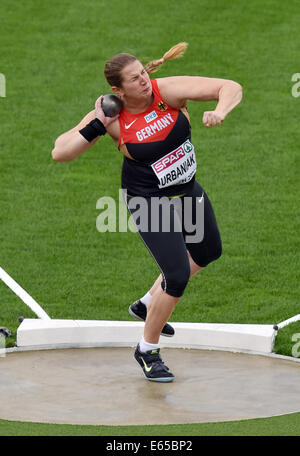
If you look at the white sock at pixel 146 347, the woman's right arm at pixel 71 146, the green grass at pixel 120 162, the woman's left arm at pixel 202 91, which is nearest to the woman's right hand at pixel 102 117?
the woman's right arm at pixel 71 146

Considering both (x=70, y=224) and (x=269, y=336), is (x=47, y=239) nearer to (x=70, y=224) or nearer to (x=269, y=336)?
(x=70, y=224)

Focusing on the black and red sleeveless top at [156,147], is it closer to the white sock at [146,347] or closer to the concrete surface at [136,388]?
the white sock at [146,347]

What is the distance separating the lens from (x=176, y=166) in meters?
7.63

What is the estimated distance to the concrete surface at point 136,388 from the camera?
7074mm

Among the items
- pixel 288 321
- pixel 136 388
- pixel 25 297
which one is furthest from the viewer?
pixel 25 297

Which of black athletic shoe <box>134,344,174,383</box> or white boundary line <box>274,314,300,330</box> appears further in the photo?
white boundary line <box>274,314,300,330</box>

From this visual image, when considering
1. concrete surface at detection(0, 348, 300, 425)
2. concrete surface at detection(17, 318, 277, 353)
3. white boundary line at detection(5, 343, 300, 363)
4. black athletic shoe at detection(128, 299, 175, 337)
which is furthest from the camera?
concrete surface at detection(17, 318, 277, 353)

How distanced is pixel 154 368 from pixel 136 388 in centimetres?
24

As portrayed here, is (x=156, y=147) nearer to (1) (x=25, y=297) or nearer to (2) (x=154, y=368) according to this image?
(2) (x=154, y=368)

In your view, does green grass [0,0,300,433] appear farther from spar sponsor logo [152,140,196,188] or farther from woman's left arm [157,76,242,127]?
spar sponsor logo [152,140,196,188]

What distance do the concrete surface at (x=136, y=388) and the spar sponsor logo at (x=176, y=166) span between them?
1.44 metres

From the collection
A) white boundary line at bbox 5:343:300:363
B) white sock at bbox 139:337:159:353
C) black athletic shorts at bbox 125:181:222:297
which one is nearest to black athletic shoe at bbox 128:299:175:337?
white sock at bbox 139:337:159:353

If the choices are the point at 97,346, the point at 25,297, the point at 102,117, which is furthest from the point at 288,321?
the point at 102,117

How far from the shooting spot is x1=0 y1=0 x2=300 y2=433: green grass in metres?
10.5
